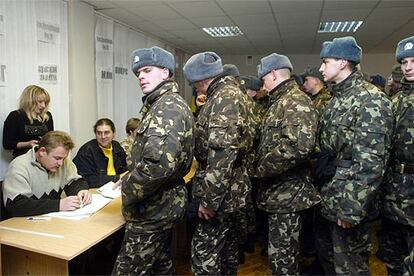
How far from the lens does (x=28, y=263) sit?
175 centimetres

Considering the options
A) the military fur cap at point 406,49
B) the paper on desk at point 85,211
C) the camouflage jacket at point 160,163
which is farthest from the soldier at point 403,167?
Answer: the paper on desk at point 85,211

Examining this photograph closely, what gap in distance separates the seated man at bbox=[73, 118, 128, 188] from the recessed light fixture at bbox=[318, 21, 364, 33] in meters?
3.81

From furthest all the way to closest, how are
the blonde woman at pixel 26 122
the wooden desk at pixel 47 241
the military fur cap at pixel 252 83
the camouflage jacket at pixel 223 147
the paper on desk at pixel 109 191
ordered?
the military fur cap at pixel 252 83
the blonde woman at pixel 26 122
the paper on desk at pixel 109 191
the camouflage jacket at pixel 223 147
the wooden desk at pixel 47 241

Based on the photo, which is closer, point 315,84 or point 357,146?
point 357,146

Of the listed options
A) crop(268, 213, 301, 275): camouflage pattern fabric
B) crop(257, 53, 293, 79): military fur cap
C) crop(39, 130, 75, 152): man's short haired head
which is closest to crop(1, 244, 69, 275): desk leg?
crop(39, 130, 75, 152): man's short haired head

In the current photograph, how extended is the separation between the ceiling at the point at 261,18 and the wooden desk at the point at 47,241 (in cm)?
291

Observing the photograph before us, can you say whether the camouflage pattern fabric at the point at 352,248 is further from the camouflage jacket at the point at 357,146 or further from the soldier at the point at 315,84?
the soldier at the point at 315,84

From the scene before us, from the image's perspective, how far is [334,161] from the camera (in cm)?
196

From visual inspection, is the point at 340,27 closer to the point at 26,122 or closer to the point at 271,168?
the point at 271,168

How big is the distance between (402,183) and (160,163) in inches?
54.2

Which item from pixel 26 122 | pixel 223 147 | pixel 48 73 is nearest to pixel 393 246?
pixel 223 147

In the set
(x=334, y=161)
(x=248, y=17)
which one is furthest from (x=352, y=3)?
(x=334, y=161)

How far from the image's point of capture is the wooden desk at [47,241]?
1.60 metres

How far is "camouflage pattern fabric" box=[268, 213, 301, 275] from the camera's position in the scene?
2127mm
